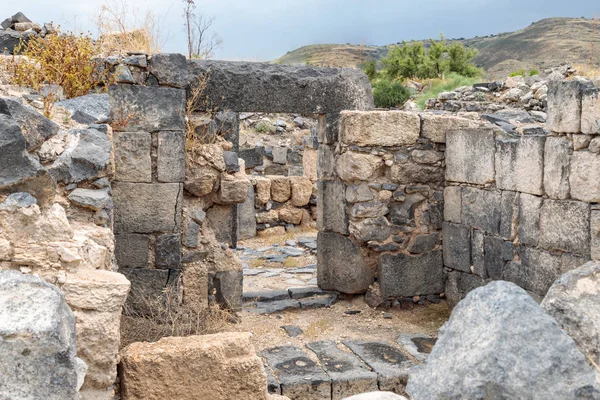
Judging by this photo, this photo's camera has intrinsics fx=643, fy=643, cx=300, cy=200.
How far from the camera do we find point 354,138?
7180mm

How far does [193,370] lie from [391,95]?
17.9 meters

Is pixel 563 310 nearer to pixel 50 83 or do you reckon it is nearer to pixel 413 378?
pixel 413 378

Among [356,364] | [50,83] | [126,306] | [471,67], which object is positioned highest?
[471,67]

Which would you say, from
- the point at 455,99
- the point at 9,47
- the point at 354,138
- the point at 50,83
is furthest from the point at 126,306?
the point at 455,99

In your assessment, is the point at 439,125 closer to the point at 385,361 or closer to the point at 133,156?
the point at 385,361

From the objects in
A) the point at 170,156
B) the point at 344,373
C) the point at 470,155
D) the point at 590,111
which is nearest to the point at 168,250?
the point at 170,156

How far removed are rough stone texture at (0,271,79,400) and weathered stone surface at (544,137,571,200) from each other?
178 inches

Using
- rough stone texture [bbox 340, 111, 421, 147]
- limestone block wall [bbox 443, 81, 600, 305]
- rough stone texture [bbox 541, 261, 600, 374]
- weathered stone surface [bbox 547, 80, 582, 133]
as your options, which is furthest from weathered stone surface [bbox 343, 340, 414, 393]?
rough stone texture [bbox 541, 261, 600, 374]

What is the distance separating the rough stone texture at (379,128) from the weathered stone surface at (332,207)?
0.61 meters

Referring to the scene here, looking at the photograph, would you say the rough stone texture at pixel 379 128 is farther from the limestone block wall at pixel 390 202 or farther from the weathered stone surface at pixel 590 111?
the weathered stone surface at pixel 590 111

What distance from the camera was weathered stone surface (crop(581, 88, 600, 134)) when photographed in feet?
16.3

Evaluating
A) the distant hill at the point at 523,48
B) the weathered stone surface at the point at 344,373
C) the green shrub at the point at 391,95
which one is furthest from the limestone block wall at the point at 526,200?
the distant hill at the point at 523,48

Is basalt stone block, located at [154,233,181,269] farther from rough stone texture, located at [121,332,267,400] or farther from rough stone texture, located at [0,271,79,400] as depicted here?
rough stone texture, located at [0,271,79,400]

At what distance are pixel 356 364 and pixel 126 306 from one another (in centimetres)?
214
